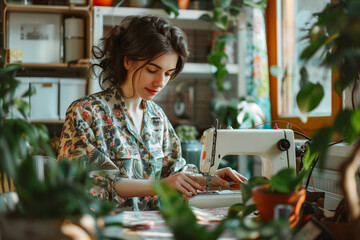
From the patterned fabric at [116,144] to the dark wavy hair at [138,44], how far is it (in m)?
0.12

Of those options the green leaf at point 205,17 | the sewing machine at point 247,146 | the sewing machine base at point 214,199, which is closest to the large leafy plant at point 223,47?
the green leaf at point 205,17

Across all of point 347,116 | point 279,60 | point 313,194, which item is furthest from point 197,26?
point 347,116

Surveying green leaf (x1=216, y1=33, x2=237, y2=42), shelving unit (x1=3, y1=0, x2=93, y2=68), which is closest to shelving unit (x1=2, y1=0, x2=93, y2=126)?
shelving unit (x1=3, y1=0, x2=93, y2=68)

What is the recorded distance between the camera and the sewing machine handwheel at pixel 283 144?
62.7 inches

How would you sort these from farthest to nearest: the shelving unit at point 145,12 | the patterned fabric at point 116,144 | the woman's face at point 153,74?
the shelving unit at point 145,12 → the woman's face at point 153,74 → the patterned fabric at point 116,144

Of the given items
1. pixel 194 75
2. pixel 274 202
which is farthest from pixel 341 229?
pixel 194 75

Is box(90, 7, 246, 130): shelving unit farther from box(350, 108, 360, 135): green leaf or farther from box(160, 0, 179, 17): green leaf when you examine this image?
box(350, 108, 360, 135): green leaf

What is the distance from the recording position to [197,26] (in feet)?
11.8

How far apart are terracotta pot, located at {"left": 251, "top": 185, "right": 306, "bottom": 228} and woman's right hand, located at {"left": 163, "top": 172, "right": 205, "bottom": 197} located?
0.59 meters

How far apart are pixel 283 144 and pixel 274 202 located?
2.24 ft

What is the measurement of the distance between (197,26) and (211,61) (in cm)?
57

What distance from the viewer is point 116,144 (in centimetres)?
184

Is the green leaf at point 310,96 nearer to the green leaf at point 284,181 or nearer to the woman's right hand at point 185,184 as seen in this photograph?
the green leaf at point 284,181

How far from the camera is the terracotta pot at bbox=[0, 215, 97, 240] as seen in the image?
63 centimetres
